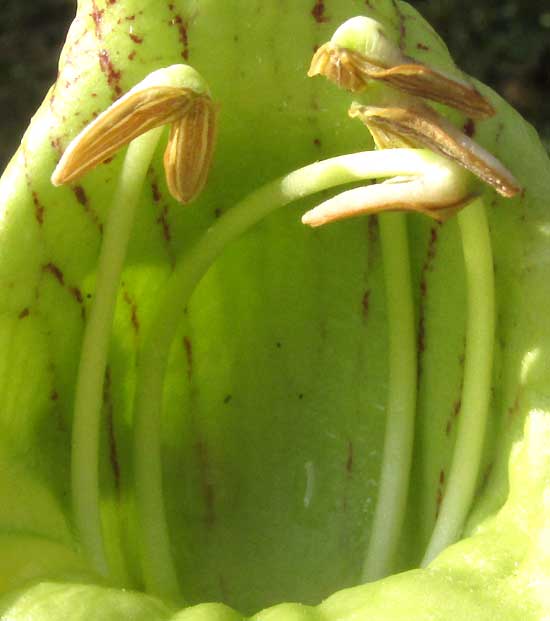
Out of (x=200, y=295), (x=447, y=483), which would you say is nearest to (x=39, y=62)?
(x=200, y=295)

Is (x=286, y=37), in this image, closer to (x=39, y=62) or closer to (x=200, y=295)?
(x=200, y=295)

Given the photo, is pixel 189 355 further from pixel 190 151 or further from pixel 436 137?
pixel 436 137

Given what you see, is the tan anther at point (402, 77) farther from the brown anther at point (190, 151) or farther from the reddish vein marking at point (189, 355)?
the reddish vein marking at point (189, 355)

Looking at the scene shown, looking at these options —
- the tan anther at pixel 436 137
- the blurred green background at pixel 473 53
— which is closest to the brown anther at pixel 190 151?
the tan anther at pixel 436 137

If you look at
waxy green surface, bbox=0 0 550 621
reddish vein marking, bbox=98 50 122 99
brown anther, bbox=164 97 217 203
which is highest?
reddish vein marking, bbox=98 50 122 99

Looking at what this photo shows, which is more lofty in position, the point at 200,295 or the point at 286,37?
the point at 286,37

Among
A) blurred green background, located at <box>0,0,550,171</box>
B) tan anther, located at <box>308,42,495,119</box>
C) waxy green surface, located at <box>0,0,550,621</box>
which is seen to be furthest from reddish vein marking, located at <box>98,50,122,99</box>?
blurred green background, located at <box>0,0,550,171</box>

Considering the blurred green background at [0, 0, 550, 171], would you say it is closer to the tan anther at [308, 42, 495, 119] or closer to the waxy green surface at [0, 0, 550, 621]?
the waxy green surface at [0, 0, 550, 621]
